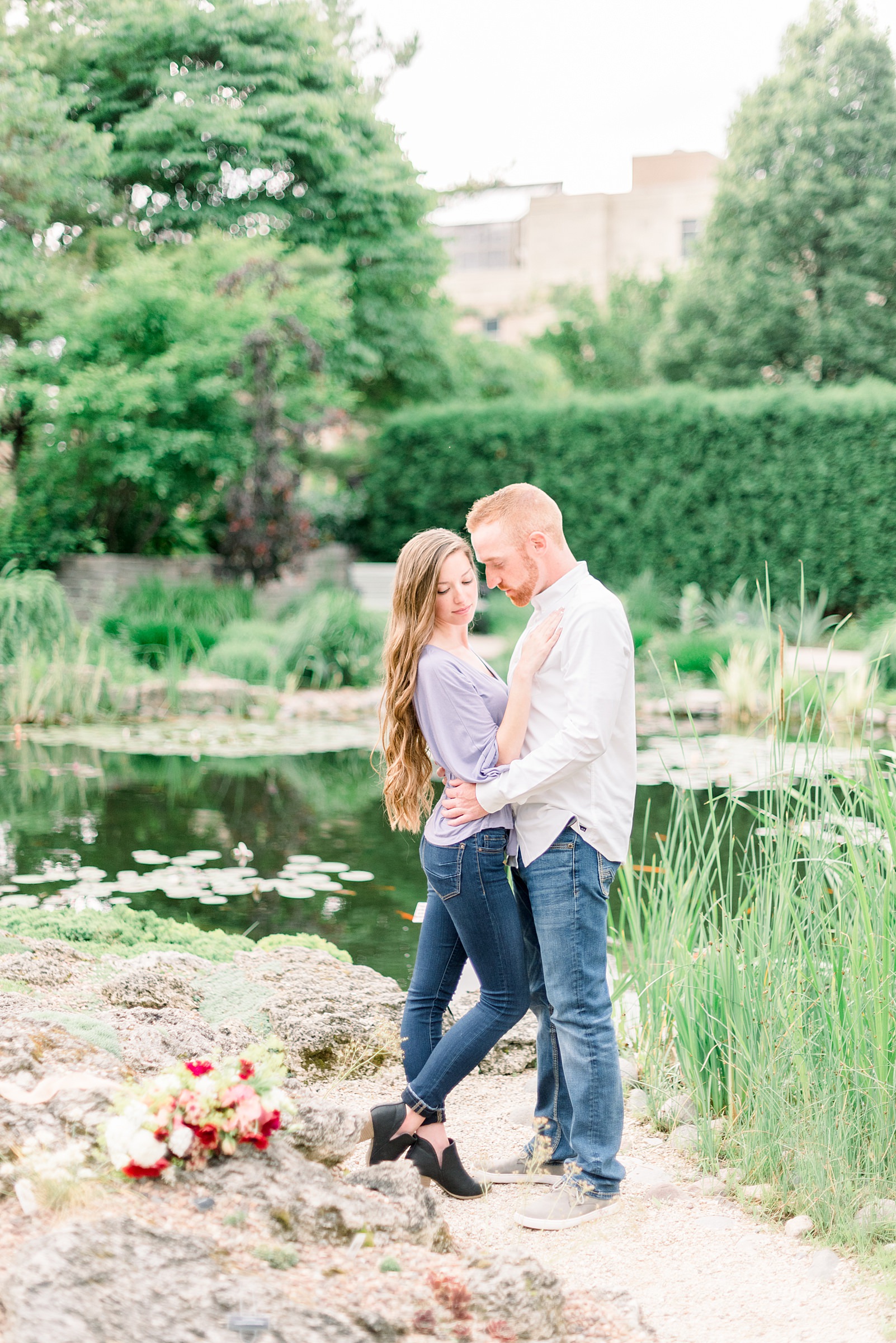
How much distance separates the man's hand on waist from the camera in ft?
7.94

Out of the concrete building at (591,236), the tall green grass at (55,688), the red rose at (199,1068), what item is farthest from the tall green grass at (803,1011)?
the concrete building at (591,236)

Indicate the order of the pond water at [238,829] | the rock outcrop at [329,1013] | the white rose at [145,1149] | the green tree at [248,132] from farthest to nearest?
1. the green tree at [248,132]
2. the pond water at [238,829]
3. the rock outcrop at [329,1013]
4. the white rose at [145,1149]

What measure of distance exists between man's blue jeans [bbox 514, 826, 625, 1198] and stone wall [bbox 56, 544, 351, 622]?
9.26 metres

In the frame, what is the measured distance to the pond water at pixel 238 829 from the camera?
4754 millimetres

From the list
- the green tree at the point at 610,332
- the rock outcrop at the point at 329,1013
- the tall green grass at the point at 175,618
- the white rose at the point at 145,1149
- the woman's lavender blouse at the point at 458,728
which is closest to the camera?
the white rose at the point at 145,1149

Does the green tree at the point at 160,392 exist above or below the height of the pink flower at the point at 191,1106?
above

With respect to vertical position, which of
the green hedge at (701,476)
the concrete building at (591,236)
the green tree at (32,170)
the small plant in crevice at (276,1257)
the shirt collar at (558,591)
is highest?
the concrete building at (591,236)

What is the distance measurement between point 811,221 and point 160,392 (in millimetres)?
11150

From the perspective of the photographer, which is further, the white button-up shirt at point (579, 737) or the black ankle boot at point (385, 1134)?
the black ankle boot at point (385, 1134)

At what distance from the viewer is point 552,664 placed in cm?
247

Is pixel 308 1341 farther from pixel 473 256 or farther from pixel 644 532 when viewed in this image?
pixel 473 256

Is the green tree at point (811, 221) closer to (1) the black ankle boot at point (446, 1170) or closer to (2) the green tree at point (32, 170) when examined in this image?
(2) the green tree at point (32, 170)

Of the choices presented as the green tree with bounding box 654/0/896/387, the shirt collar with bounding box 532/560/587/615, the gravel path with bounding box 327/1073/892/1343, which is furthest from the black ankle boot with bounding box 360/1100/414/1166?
the green tree with bounding box 654/0/896/387

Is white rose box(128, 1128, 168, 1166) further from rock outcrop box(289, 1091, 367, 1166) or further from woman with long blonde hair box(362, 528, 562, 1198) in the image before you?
woman with long blonde hair box(362, 528, 562, 1198)
